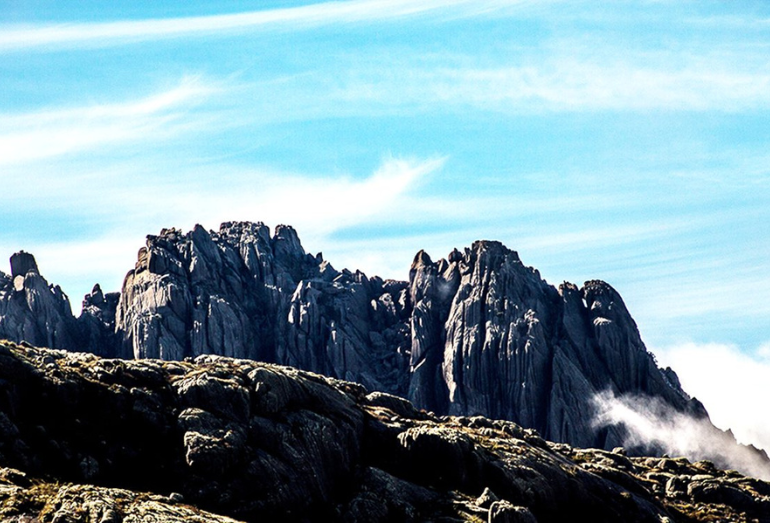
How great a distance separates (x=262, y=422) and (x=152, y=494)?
92.1ft

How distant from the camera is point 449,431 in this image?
181 metres

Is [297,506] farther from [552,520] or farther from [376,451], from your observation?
[552,520]

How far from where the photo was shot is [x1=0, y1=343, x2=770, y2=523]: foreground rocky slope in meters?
142

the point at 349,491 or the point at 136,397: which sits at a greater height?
the point at 136,397

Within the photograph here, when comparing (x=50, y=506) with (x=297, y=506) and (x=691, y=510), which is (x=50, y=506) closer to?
(x=297, y=506)

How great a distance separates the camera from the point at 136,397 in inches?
6383

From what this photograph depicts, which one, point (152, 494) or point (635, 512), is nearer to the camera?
point (152, 494)

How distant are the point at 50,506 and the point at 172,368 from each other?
53.2 meters

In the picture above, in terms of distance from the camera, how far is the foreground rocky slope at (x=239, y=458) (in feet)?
467

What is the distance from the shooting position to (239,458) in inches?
6132

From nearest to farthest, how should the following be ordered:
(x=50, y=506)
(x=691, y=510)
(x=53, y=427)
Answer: (x=50, y=506) < (x=53, y=427) < (x=691, y=510)

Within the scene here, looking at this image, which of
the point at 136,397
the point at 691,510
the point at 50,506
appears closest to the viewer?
the point at 50,506

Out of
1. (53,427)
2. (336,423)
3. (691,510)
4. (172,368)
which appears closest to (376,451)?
(336,423)

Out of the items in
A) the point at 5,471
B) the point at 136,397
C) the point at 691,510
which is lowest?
the point at 691,510
